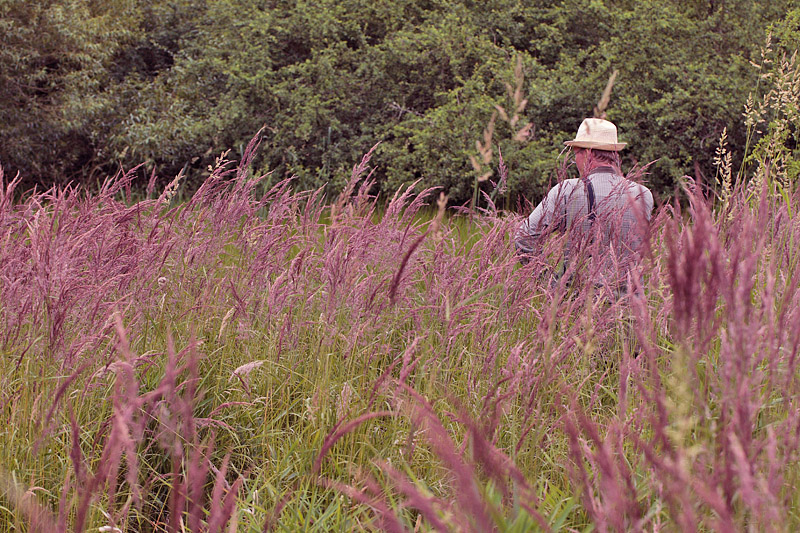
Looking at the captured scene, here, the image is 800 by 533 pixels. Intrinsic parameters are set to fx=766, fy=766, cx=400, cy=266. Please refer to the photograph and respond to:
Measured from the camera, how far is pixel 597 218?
9.61 feet

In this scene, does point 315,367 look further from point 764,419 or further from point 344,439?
point 764,419

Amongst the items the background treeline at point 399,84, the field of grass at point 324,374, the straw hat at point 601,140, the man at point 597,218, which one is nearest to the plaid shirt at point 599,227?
the man at point 597,218

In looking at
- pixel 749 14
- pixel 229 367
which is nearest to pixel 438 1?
pixel 749 14

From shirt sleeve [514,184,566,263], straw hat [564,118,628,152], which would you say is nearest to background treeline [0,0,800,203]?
straw hat [564,118,628,152]

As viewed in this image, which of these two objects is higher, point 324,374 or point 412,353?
point 412,353

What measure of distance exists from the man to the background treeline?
4.75 meters

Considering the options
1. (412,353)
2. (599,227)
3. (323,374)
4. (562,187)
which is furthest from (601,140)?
(412,353)

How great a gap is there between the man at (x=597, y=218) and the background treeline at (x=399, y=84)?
4.75 m

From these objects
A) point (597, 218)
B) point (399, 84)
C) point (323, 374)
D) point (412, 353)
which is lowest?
point (399, 84)

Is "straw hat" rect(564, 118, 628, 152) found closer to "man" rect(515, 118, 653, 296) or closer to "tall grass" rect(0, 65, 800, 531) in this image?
"man" rect(515, 118, 653, 296)

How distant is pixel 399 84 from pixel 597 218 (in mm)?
8912

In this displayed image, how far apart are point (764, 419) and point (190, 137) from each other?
11.6 m

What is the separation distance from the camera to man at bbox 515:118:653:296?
268cm

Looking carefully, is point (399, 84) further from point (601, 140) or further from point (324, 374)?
point (324, 374)
